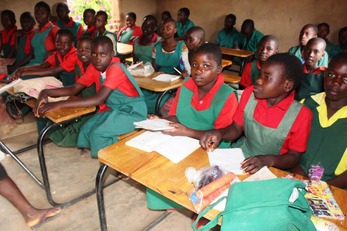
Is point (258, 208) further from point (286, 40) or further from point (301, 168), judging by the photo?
point (286, 40)

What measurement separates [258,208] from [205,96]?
1.13 metres

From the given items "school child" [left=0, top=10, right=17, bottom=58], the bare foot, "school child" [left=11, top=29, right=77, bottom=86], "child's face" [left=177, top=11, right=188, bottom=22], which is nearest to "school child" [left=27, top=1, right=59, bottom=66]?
"school child" [left=11, top=29, right=77, bottom=86]

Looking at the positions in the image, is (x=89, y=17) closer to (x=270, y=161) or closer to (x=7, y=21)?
(x=7, y=21)

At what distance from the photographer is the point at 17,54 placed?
4.40m

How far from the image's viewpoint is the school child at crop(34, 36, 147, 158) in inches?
92.1

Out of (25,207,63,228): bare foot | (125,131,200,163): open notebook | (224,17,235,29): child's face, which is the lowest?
(25,207,63,228): bare foot

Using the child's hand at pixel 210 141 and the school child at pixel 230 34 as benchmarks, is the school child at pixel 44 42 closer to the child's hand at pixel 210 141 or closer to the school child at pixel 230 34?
the child's hand at pixel 210 141

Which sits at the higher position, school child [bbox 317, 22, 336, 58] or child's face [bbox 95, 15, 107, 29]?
child's face [bbox 95, 15, 107, 29]

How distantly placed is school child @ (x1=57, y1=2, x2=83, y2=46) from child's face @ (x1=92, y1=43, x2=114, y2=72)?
3.41 meters

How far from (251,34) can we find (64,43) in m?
4.05

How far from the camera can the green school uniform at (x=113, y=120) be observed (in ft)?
7.92

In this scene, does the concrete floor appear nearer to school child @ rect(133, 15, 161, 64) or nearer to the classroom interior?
the classroom interior

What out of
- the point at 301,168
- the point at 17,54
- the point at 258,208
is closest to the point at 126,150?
the point at 258,208

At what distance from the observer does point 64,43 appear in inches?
120
